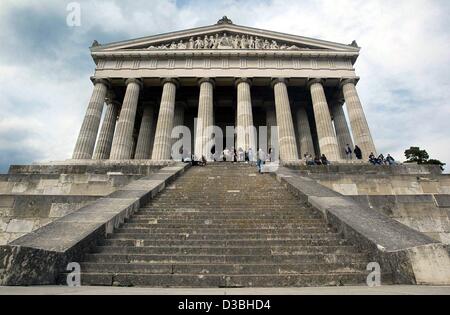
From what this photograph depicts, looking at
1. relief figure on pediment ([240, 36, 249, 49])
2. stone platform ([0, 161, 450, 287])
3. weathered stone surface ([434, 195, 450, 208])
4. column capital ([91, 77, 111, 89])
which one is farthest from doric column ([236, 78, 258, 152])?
weathered stone surface ([434, 195, 450, 208])

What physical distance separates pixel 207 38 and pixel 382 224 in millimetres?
27555

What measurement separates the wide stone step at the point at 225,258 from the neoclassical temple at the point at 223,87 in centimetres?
1740

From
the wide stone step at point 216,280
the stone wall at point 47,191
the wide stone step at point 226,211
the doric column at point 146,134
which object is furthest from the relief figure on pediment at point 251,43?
the wide stone step at point 216,280

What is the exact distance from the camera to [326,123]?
24.0m

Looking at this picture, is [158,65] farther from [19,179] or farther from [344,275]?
[344,275]

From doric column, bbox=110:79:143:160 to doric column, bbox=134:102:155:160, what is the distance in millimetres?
2432

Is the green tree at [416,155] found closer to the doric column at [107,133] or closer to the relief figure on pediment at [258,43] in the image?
the relief figure on pediment at [258,43]

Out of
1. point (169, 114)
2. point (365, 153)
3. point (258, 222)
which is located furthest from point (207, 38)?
point (258, 222)

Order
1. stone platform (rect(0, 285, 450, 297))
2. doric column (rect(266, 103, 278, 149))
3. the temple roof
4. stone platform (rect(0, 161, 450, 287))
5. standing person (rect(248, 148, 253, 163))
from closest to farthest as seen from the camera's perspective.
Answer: stone platform (rect(0, 285, 450, 297)) < stone platform (rect(0, 161, 450, 287)) < standing person (rect(248, 148, 253, 163)) < doric column (rect(266, 103, 278, 149)) < the temple roof

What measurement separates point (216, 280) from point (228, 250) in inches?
45.2

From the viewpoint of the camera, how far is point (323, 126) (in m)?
24.0

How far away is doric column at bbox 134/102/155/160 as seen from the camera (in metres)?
27.0

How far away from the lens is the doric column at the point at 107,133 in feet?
82.7

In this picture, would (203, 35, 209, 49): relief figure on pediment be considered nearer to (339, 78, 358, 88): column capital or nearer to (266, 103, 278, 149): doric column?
(266, 103, 278, 149): doric column
